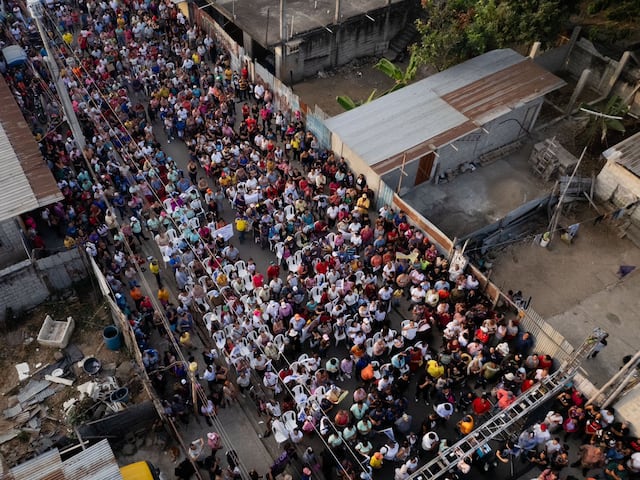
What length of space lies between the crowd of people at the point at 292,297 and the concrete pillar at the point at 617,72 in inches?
523

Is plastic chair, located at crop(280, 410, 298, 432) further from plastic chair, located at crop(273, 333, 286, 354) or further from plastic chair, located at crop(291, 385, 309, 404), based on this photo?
plastic chair, located at crop(273, 333, 286, 354)

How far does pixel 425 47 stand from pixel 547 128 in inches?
259

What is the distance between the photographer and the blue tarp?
2638cm

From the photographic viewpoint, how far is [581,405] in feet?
51.0

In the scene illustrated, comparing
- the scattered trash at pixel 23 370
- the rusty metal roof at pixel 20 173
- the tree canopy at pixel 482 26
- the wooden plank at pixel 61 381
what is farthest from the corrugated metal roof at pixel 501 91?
the scattered trash at pixel 23 370

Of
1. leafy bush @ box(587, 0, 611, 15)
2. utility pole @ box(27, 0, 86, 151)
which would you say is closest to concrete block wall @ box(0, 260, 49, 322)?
utility pole @ box(27, 0, 86, 151)

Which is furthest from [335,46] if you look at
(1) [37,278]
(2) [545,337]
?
(2) [545,337]

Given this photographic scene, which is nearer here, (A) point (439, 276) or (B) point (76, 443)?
(B) point (76, 443)

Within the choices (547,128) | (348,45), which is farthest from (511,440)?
(348,45)

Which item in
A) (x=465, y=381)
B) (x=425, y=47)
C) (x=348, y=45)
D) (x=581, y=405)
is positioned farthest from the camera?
(x=348, y=45)

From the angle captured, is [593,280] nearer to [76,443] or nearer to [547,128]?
[547,128]

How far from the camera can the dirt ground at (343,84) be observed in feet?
91.0

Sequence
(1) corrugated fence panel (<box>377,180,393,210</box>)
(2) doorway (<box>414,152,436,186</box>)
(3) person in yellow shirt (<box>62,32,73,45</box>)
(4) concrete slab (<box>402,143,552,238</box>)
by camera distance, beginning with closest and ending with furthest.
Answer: (1) corrugated fence panel (<box>377,180,393,210</box>) < (2) doorway (<box>414,152,436,186</box>) < (4) concrete slab (<box>402,143,552,238</box>) < (3) person in yellow shirt (<box>62,32,73,45</box>)

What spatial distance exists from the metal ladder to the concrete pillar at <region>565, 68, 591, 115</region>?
13.4 meters
